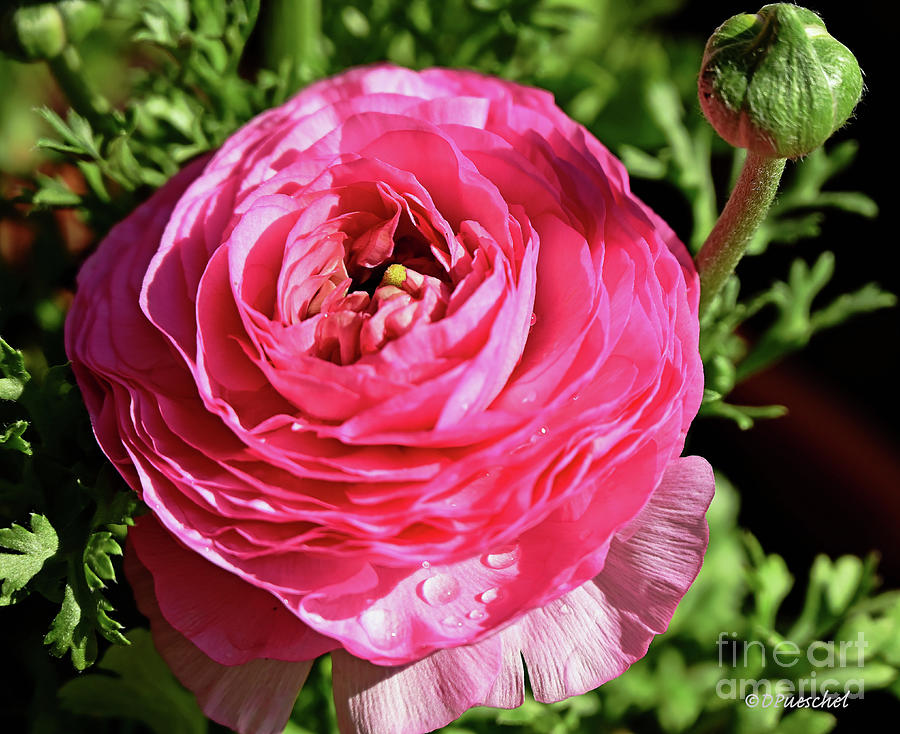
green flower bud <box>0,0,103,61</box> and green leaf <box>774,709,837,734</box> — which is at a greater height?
green flower bud <box>0,0,103,61</box>

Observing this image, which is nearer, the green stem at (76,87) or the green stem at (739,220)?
the green stem at (739,220)

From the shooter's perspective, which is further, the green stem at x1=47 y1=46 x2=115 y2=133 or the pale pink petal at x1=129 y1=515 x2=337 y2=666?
the green stem at x1=47 y1=46 x2=115 y2=133

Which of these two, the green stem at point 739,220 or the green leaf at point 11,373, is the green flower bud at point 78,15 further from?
the green stem at point 739,220

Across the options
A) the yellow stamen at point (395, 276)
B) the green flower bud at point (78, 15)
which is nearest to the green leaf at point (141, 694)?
the yellow stamen at point (395, 276)

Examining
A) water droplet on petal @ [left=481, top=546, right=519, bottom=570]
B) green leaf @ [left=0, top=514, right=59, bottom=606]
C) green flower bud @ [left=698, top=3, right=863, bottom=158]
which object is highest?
green flower bud @ [left=698, top=3, right=863, bottom=158]

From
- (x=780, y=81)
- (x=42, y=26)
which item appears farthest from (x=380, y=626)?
(x=42, y=26)

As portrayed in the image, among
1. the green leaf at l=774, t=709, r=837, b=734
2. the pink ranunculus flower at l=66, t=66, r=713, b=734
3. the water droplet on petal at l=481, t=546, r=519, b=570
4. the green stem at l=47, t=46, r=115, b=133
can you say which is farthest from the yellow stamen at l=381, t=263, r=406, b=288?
the green leaf at l=774, t=709, r=837, b=734

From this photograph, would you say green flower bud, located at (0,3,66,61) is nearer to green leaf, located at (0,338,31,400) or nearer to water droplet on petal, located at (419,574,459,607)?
green leaf, located at (0,338,31,400)
